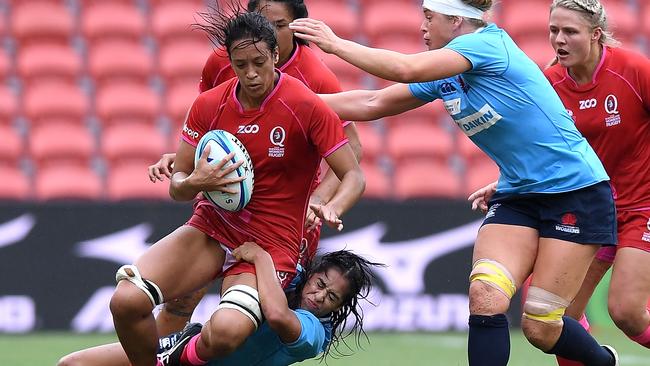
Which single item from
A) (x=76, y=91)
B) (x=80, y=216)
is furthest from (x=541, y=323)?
(x=76, y=91)

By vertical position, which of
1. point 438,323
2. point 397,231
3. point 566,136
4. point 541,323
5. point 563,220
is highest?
point 566,136

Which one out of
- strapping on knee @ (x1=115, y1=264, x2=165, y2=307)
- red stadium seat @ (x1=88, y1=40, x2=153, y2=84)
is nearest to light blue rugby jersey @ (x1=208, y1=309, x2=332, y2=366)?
strapping on knee @ (x1=115, y1=264, x2=165, y2=307)

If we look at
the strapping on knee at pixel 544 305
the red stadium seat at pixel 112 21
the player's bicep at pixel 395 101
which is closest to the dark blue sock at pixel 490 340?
the strapping on knee at pixel 544 305

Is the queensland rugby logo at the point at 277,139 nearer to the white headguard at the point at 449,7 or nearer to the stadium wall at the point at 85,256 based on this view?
the white headguard at the point at 449,7

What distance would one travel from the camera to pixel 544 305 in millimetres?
5707

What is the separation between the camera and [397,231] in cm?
1002

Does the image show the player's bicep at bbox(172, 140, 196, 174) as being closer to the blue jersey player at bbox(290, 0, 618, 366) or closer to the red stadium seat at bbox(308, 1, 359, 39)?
the blue jersey player at bbox(290, 0, 618, 366)

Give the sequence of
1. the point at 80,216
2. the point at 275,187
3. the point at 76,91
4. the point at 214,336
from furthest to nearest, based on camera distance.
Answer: the point at 76,91, the point at 80,216, the point at 275,187, the point at 214,336

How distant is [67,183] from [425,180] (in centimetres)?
318

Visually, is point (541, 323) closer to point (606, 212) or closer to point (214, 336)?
point (606, 212)

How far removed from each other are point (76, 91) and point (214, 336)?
6758 millimetres

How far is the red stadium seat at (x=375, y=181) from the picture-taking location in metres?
11.1

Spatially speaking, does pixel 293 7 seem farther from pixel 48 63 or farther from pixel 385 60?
pixel 48 63

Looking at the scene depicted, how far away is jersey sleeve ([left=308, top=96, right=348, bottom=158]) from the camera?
5.73 metres
